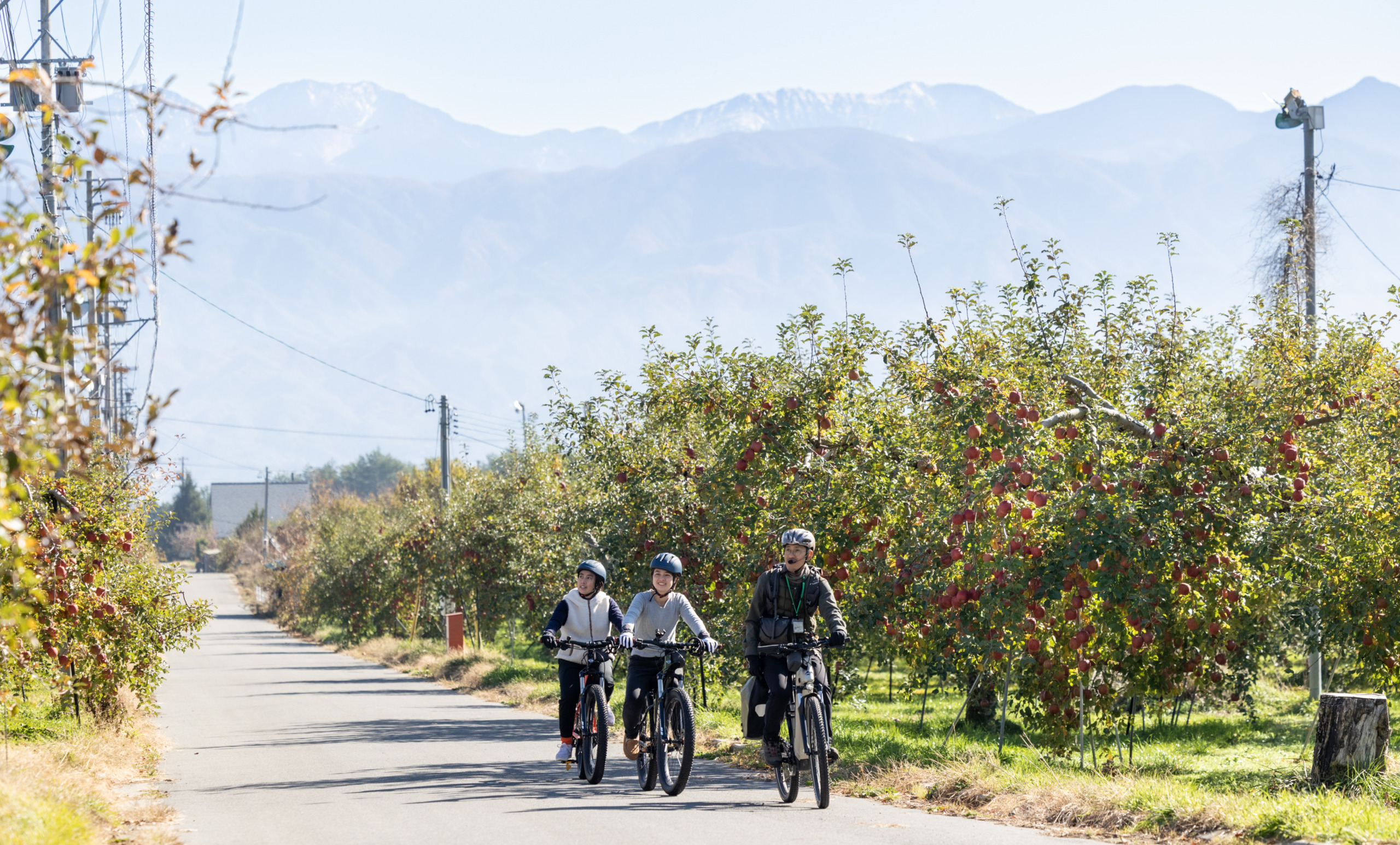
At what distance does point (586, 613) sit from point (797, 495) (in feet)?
12.4

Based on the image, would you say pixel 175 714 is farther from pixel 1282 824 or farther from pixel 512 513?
pixel 1282 824

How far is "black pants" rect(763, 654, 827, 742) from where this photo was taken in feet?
33.3

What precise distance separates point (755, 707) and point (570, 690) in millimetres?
2204

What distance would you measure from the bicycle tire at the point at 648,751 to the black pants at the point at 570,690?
1.81ft

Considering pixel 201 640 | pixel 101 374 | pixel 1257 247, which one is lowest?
pixel 201 640

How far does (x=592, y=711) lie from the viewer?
464 inches

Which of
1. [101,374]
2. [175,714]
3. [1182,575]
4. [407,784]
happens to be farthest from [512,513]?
[101,374]

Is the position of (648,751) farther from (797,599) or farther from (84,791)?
(84,791)

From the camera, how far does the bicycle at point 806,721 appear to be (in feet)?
32.4

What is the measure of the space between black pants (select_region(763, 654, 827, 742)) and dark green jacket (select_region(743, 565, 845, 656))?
0.71ft

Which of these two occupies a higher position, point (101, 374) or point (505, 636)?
point (101, 374)

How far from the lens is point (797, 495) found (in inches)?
593

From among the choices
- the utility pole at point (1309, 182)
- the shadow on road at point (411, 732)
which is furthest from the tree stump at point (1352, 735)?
the utility pole at point (1309, 182)

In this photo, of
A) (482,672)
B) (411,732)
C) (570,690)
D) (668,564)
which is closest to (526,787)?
(570,690)
